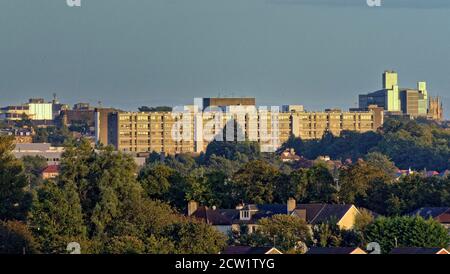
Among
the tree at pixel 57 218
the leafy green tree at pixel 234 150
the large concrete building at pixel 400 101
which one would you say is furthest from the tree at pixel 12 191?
the large concrete building at pixel 400 101

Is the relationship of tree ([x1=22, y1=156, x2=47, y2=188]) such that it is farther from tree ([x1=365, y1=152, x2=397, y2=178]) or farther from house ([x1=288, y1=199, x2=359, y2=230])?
house ([x1=288, y1=199, x2=359, y2=230])

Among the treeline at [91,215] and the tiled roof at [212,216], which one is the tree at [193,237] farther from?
the tiled roof at [212,216]

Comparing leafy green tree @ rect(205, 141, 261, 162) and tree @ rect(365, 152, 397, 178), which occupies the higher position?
leafy green tree @ rect(205, 141, 261, 162)

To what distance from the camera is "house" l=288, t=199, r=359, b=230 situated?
2894 centimetres

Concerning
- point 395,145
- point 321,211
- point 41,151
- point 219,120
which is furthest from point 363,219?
point 41,151

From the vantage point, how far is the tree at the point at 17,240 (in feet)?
69.4

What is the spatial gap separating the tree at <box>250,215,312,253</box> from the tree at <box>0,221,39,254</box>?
3.47 metres

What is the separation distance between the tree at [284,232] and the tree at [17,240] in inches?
137

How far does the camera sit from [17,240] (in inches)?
875

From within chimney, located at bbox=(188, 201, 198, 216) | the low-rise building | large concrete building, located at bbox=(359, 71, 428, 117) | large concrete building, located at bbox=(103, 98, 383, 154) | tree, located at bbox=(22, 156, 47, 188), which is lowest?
chimney, located at bbox=(188, 201, 198, 216)

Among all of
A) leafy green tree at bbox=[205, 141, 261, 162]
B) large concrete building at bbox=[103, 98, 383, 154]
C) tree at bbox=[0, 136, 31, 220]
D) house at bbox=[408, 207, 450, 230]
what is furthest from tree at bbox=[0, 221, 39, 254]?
leafy green tree at bbox=[205, 141, 261, 162]

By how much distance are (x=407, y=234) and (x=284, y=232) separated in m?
3.51

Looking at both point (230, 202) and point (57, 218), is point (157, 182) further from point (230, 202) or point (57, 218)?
point (57, 218)
